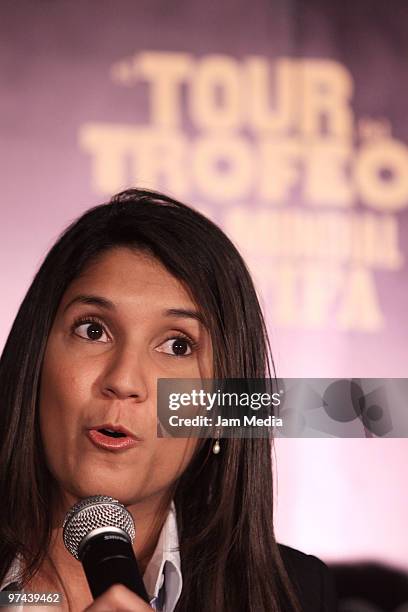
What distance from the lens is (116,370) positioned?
106cm

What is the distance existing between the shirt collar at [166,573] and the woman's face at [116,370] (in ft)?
0.20

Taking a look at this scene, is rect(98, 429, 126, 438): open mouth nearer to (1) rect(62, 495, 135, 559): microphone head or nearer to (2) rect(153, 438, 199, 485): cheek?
(2) rect(153, 438, 199, 485): cheek

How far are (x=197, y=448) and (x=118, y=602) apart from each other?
47cm

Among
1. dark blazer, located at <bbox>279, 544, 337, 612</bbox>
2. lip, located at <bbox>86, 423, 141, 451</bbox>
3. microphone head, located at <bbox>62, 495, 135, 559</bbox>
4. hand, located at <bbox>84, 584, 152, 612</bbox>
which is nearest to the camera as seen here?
hand, located at <bbox>84, 584, 152, 612</bbox>

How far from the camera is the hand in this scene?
0.69 metres

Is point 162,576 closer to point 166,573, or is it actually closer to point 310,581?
point 166,573

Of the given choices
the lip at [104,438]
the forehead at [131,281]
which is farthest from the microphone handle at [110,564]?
the forehead at [131,281]

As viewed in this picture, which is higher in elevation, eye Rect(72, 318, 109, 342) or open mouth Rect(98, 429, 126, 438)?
eye Rect(72, 318, 109, 342)

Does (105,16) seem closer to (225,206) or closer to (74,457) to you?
(225,206)

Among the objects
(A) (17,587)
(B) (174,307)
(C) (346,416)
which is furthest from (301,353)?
(A) (17,587)

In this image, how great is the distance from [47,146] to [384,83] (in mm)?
553

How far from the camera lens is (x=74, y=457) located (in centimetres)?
106

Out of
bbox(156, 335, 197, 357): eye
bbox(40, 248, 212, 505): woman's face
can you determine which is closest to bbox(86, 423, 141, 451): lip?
bbox(40, 248, 212, 505): woman's face

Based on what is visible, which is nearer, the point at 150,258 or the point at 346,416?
the point at 150,258
